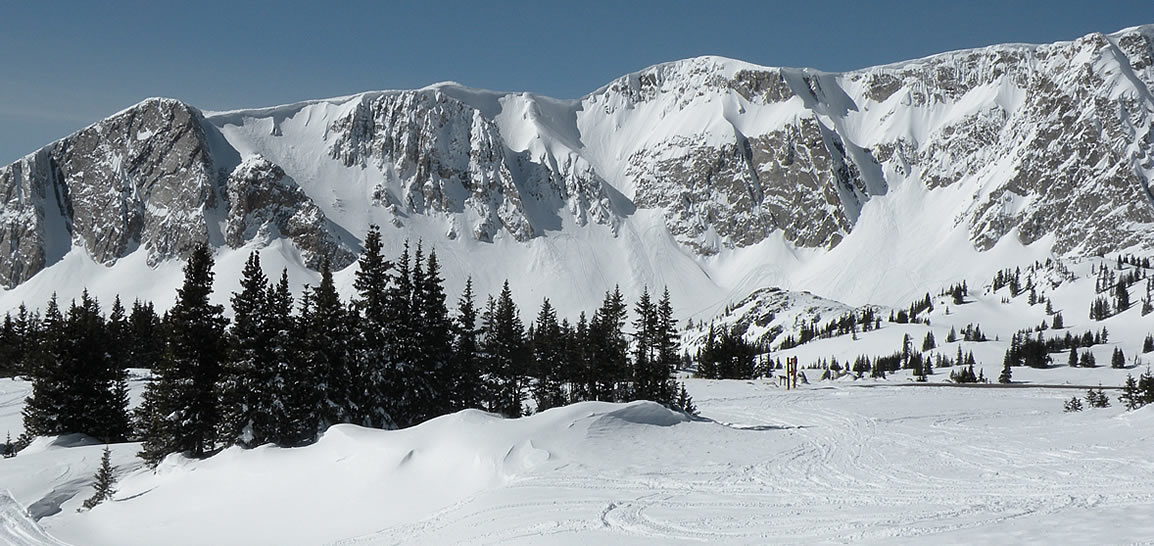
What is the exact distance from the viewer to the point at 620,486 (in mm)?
20516

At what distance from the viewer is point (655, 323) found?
56.8m

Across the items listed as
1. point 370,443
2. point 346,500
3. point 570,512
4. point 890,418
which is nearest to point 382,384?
point 370,443

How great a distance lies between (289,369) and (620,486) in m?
18.8

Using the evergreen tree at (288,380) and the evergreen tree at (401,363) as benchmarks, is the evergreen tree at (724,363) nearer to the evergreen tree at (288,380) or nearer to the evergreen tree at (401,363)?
the evergreen tree at (401,363)

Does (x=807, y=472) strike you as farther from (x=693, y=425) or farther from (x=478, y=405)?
(x=478, y=405)

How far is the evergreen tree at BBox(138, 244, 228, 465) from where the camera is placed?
32.6 m

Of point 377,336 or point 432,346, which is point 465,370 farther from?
point 377,336

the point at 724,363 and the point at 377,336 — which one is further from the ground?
the point at 377,336

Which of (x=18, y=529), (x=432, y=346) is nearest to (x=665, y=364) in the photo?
(x=432, y=346)

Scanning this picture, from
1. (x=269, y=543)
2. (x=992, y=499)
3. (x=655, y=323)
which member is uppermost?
(x=655, y=323)

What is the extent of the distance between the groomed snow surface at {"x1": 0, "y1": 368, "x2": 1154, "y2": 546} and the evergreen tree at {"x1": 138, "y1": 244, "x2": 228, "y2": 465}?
1.67m

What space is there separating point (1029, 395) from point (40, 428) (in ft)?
191

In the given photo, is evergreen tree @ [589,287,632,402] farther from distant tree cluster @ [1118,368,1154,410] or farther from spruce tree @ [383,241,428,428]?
distant tree cluster @ [1118,368,1154,410]

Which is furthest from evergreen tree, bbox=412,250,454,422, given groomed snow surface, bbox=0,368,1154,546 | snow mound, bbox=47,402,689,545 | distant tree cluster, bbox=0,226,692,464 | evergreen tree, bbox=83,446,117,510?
evergreen tree, bbox=83,446,117,510
